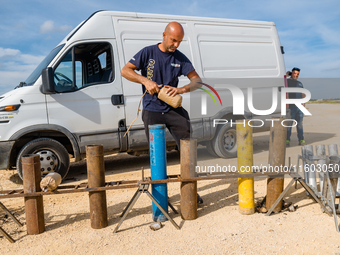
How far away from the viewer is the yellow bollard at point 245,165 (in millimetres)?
3391

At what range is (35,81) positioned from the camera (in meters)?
4.96

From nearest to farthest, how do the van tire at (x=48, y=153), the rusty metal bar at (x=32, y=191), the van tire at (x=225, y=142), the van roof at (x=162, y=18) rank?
the rusty metal bar at (x=32, y=191) < the van tire at (x=48, y=153) < the van roof at (x=162, y=18) < the van tire at (x=225, y=142)

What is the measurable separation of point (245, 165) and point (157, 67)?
1554mm

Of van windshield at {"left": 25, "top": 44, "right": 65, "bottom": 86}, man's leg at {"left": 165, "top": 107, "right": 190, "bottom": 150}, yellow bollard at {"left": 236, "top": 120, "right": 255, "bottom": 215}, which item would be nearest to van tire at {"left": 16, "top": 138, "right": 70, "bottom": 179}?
van windshield at {"left": 25, "top": 44, "right": 65, "bottom": 86}

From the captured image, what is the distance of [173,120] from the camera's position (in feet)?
11.8

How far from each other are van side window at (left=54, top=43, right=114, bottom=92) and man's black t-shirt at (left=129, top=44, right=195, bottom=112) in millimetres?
2011

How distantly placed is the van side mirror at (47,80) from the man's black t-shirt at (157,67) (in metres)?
1.85

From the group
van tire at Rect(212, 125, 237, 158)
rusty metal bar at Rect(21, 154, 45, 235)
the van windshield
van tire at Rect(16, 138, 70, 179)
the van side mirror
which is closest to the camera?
rusty metal bar at Rect(21, 154, 45, 235)

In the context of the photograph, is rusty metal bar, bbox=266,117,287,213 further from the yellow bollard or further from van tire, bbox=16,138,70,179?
van tire, bbox=16,138,70,179

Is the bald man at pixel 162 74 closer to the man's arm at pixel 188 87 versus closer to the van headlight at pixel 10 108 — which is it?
the man's arm at pixel 188 87

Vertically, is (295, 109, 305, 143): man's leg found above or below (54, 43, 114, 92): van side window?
below

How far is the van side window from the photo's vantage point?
16.6 ft

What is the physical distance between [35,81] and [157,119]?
2677 millimetres

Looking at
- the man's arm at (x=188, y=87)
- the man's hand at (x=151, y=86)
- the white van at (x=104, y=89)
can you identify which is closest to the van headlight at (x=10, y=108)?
the white van at (x=104, y=89)
